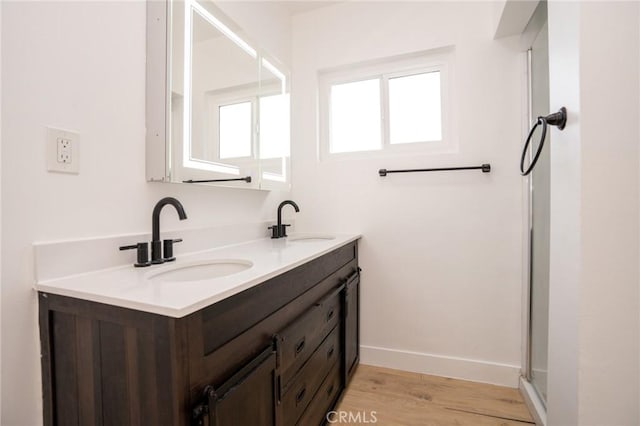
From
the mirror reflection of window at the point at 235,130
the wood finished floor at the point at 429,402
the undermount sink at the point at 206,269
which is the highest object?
the mirror reflection of window at the point at 235,130

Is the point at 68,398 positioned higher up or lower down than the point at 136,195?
lower down

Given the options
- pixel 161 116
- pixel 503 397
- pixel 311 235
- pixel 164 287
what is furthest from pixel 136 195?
pixel 503 397

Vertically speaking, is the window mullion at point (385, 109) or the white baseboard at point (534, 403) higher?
the window mullion at point (385, 109)

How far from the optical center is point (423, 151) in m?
1.95

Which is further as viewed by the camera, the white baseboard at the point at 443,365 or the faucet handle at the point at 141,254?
the white baseboard at the point at 443,365

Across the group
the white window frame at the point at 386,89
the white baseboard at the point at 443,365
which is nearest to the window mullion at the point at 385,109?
the white window frame at the point at 386,89

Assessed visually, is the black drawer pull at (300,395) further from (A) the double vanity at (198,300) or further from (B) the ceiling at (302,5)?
(B) the ceiling at (302,5)

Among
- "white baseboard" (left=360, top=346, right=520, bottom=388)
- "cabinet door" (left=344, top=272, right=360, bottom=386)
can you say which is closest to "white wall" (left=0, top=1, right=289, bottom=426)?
"cabinet door" (left=344, top=272, right=360, bottom=386)

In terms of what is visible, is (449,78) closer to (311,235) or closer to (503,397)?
(311,235)

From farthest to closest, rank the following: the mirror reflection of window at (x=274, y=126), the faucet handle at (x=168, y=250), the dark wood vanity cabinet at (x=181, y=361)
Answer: the mirror reflection of window at (x=274, y=126), the faucet handle at (x=168, y=250), the dark wood vanity cabinet at (x=181, y=361)

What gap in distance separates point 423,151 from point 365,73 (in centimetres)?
69

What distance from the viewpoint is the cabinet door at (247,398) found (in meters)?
0.65

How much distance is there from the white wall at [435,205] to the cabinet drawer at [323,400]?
0.54m

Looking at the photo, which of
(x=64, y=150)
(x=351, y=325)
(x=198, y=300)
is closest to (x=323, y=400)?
(x=351, y=325)
